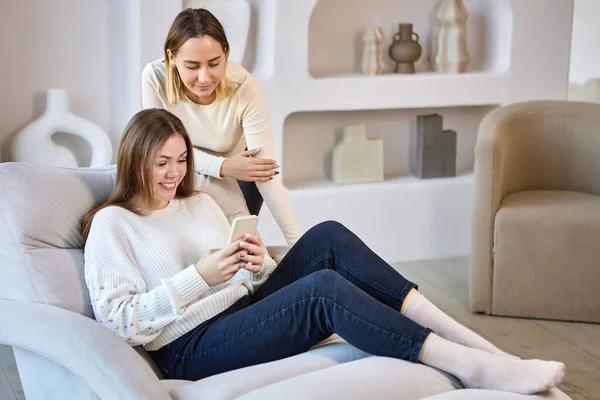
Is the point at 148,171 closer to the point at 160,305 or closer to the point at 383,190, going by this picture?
the point at 160,305

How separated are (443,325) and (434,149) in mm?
2279

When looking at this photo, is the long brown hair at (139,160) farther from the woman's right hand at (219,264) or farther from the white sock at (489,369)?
the white sock at (489,369)

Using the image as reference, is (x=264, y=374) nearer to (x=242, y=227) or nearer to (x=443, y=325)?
(x=242, y=227)

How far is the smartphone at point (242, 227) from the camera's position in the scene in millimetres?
2102

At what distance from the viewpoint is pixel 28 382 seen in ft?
6.49

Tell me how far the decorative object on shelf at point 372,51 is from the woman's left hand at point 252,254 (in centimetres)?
220

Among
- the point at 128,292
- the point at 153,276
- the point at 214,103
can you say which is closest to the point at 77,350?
the point at 128,292

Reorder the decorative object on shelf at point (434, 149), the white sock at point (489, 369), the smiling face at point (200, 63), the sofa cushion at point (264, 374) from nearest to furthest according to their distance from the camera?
1. the sofa cushion at point (264, 374)
2. the white sock at point (489, 369)
3. the smiling face at point (200, 63)
4. the decorative object on shelf at point (434, 149)

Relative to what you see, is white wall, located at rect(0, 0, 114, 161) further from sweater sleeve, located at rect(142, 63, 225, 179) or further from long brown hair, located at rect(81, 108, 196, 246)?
long brown hair, located at rect(81, 108, 196, 246)

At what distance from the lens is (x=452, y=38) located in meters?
4.31

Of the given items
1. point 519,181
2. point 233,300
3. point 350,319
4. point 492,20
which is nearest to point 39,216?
point 233,300

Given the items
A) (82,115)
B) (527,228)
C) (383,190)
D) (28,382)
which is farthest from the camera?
(383,190)

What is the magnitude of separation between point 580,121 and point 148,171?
207 centimetres

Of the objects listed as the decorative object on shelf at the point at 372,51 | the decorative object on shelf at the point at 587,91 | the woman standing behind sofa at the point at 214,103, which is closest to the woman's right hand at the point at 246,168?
the woman standing behind sofa at the point at 214,103
